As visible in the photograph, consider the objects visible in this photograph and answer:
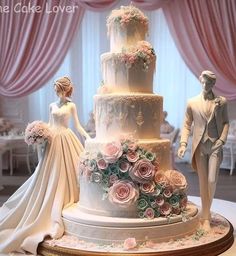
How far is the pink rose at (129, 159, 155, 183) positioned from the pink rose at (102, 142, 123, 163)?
184mm

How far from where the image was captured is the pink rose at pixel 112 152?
4133 millimetres

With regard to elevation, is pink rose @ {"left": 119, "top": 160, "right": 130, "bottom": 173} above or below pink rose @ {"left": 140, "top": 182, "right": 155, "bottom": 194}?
above

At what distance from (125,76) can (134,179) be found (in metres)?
1.05

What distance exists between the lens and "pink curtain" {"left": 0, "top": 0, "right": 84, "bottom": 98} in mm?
8664

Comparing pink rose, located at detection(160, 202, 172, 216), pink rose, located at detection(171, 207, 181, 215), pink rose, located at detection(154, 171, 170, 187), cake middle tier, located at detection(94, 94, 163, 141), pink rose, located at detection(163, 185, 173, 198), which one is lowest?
pink rose, located at detection(171, 207, 181, 215)

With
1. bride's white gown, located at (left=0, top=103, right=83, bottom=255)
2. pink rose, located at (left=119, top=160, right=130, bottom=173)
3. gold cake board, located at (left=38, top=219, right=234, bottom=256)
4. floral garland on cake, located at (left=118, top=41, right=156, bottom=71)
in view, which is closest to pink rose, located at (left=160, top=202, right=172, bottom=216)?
gold cake board, located at (left=38, top=219, right=234, bottom=256)

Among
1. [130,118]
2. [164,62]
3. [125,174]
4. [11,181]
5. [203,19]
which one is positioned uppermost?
[203,19]

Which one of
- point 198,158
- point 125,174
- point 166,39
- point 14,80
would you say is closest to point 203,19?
point 166,39

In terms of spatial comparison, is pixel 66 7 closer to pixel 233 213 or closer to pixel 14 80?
pixel 14 80

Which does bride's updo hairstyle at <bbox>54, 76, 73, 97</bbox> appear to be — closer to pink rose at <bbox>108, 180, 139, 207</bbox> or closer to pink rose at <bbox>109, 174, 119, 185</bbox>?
pink rose at <bbox>109, 174, 119, 185</bbox>

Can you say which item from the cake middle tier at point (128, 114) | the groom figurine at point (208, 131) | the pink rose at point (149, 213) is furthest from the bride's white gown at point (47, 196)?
the groom figurine at point (208, 131)

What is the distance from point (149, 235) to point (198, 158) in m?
0.99

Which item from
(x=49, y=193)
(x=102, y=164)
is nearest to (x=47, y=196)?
(x=49, y=193)

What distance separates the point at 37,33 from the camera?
8711 millimetres
